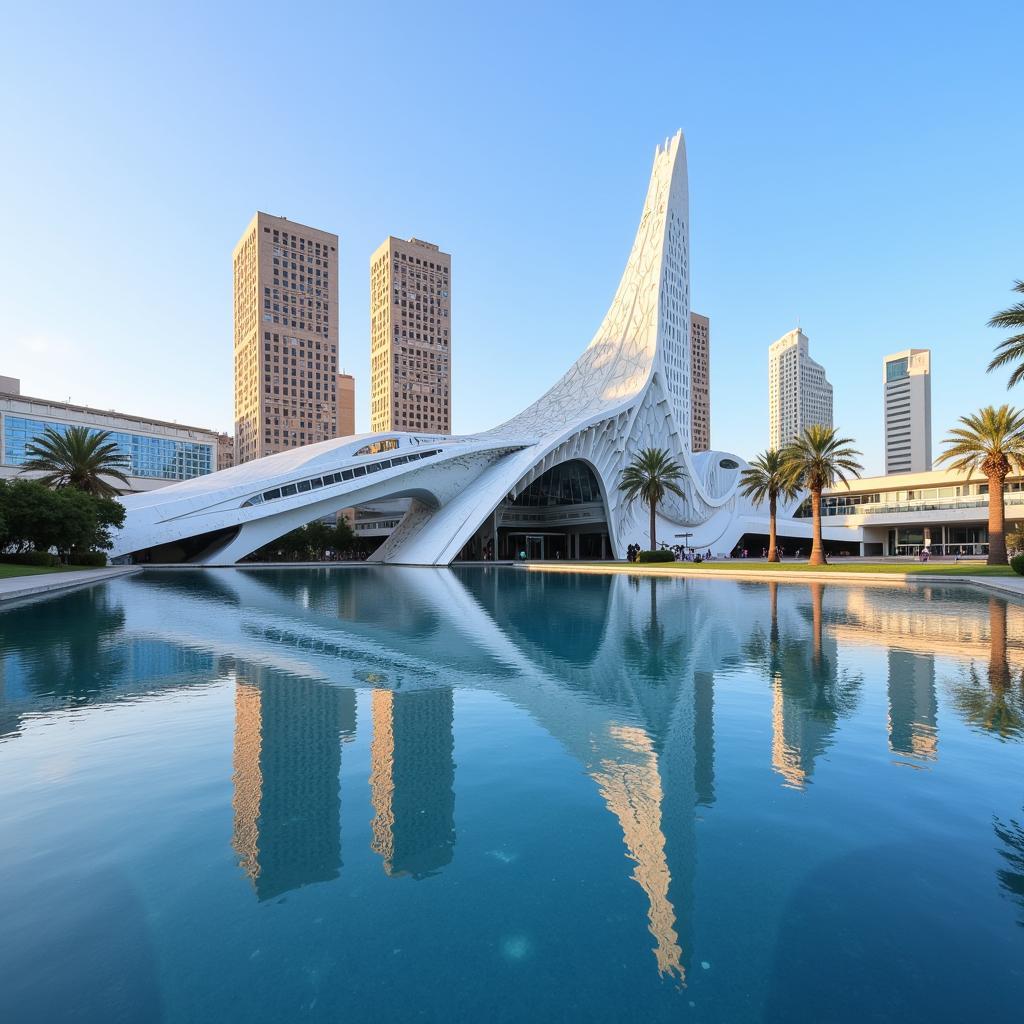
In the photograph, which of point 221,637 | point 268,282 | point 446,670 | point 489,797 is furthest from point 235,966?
point 268,282

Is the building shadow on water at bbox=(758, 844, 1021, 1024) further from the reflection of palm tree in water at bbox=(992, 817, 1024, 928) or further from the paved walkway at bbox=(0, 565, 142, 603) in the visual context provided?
the paved walkway at bbox=(0, 565, 142, 603)

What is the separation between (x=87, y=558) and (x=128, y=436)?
2040 inches

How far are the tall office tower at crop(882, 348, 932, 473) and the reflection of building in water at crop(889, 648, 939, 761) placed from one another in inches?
7256

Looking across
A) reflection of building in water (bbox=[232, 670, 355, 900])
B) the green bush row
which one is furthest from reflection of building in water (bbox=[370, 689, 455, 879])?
the green bush row

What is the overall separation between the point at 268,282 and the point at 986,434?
352 feet

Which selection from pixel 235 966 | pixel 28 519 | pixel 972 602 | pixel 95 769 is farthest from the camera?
pixel 28 519

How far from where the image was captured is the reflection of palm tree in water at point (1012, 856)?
3.32m

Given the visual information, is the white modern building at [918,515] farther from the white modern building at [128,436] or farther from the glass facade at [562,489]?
the white modern building at [128,436]

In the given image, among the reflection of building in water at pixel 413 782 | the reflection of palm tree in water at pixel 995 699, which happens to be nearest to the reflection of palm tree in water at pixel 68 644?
the reflection of building in water at pixel 413 782

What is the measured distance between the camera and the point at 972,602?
56.4 ft

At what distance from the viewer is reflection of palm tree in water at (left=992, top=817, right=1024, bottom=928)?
3.32 m

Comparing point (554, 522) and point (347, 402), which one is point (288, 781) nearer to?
point (554, 522)

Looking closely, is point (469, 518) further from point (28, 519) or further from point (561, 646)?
point (561, 646)

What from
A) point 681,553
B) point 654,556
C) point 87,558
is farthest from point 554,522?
point 87,558
